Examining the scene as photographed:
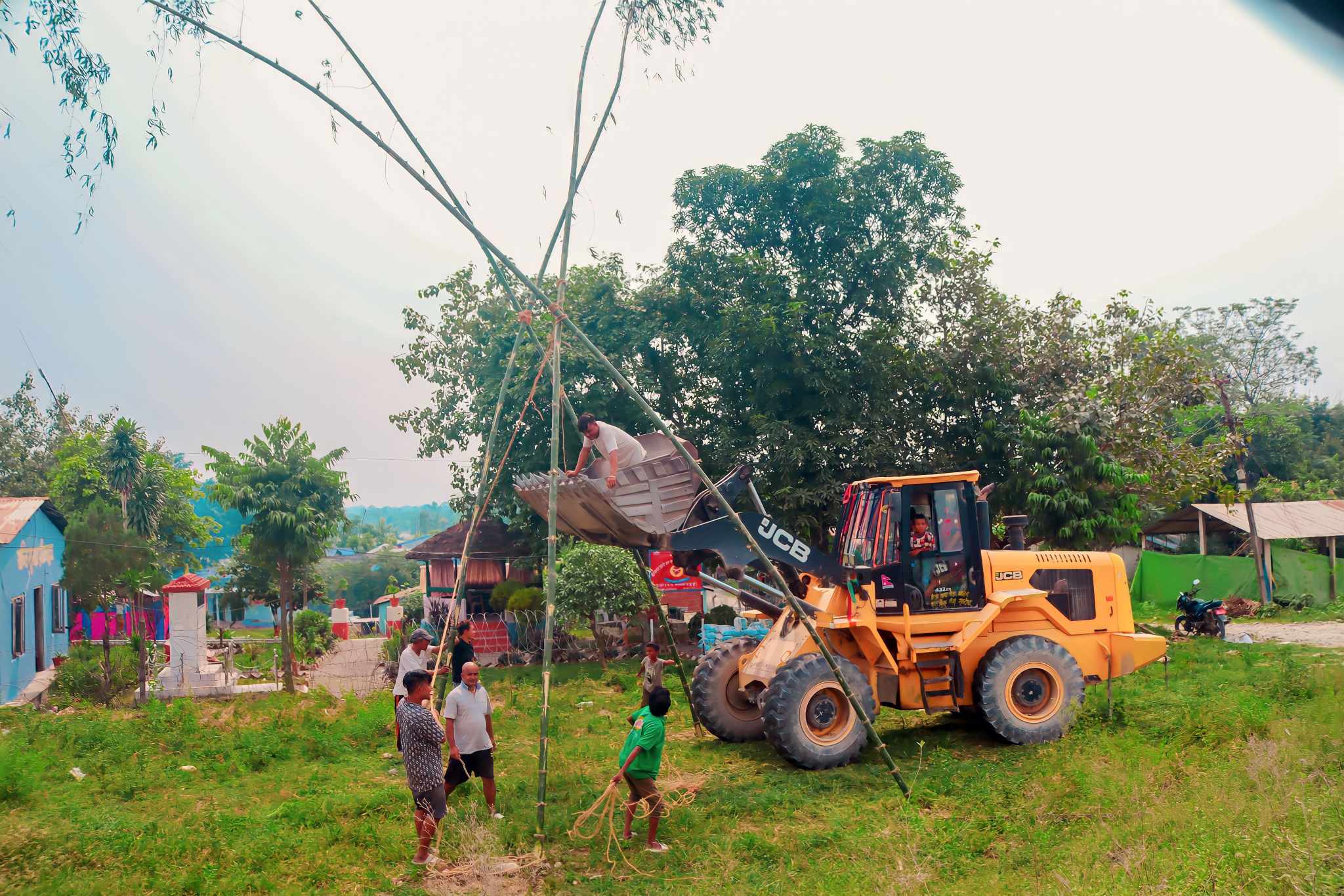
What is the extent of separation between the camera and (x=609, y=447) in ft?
31.1

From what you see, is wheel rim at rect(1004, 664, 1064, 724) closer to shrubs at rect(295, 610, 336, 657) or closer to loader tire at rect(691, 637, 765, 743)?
loader tire at rect(691, 637, 765, 743)

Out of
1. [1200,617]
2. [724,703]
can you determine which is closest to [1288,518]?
[1200,617]

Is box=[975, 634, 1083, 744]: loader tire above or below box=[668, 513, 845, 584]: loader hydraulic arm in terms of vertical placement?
below

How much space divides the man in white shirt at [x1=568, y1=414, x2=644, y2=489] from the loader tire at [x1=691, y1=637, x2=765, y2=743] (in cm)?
368

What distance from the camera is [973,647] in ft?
37.2

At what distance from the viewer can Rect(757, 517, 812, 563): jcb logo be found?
10.7m

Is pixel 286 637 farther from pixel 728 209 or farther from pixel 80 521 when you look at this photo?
pixel 728 209

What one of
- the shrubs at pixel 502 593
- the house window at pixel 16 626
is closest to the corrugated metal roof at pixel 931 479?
the shrubs at pixel 502 593

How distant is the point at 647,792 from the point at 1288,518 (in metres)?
27.1

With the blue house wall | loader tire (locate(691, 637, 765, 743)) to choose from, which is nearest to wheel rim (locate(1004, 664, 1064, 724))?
loader tire (locate(691, 637, 765, 743))

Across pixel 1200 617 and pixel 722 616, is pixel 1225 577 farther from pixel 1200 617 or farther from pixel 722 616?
pixel 722 616

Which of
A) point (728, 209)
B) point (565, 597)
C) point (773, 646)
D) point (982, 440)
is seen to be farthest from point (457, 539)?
point (773, 646)

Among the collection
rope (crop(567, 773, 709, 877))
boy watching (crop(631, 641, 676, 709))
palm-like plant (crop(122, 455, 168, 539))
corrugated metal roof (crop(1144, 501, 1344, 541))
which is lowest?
rope (crop(567, 773, 709, 877))

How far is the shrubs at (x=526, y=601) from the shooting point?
26078 mm
